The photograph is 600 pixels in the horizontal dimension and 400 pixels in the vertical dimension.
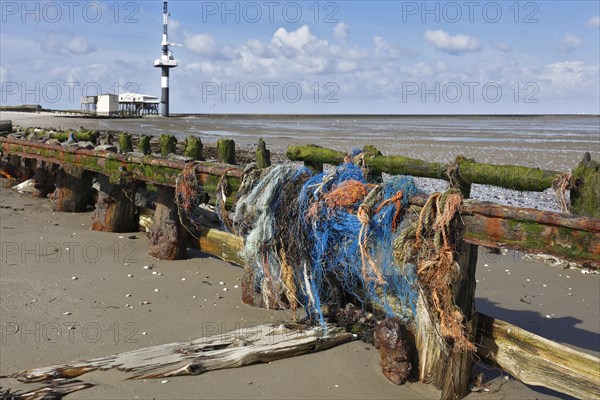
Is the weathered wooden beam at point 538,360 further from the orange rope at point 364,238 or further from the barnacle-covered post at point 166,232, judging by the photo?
the barnacle-covered post at point 166,232

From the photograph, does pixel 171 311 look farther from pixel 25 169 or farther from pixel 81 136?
pixel 81 136

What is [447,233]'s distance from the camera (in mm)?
4137

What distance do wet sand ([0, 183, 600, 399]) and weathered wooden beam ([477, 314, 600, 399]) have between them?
0.28 m

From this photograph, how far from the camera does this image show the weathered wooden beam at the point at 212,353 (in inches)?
175

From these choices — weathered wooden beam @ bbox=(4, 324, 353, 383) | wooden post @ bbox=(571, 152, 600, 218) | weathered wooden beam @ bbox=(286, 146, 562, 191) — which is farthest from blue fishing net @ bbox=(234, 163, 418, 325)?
wooden post @ bbox=(571, 152, 600, 218)

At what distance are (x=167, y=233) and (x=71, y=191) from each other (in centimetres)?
357

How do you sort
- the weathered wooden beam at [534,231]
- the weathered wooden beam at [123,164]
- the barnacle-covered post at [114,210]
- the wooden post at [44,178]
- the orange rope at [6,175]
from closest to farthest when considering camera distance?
the weathered wooden beam at [534,231] < the weathered wooden beam at [123,164] < the barnacle-covered post at [114,210] < the wooden post at [44,178] < the orange rope at [6,175]

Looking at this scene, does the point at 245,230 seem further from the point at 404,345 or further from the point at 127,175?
the point at 127,175

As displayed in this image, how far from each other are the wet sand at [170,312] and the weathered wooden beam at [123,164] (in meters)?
1.03

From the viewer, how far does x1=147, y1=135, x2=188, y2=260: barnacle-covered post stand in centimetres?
741

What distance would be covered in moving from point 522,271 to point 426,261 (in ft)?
15.4

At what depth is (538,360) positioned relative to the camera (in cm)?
432

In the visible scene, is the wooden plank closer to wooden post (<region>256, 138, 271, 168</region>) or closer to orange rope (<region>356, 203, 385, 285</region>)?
wooden post (<region>256, 138, 271, 168</region>)

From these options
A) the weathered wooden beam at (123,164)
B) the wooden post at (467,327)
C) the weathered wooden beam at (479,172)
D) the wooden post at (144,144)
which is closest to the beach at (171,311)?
the wooden post at (467,327)
